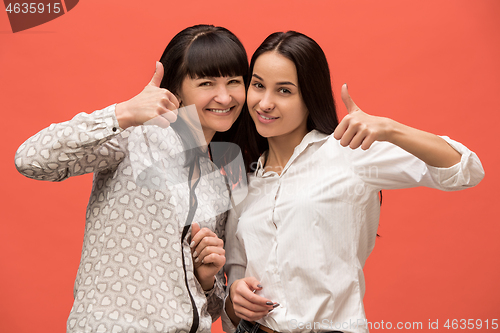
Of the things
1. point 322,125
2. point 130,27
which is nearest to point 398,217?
point 322,125

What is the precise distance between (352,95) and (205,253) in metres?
1.62

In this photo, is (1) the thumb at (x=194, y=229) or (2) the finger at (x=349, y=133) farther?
(1) the thumb at (x=194, y=229)

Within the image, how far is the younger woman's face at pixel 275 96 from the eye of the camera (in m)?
1.58

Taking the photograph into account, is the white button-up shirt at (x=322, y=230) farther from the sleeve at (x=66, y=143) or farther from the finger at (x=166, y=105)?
the sleeve at (x=66, y=143)

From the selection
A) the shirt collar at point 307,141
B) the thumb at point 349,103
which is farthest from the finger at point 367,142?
the shirt collar at point 307,141

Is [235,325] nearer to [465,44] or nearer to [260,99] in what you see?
[260,99]

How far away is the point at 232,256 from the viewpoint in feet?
5.71

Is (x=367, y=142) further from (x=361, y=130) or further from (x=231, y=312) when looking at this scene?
(x=231, y=312)

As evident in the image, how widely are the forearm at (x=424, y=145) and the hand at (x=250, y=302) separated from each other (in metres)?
0.62

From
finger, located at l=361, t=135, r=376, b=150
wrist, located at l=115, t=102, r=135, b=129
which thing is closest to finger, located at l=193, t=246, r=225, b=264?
wrist, located at l=115, t=102, r=135, b=129

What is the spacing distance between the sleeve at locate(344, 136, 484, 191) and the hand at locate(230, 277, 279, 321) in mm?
477

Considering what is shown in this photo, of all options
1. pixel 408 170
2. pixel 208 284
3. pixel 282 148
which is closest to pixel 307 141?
pixel 282 148

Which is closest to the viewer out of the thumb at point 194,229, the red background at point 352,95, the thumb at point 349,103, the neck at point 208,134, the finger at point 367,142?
the finger at point 367,142

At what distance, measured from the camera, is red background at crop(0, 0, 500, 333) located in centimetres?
271
